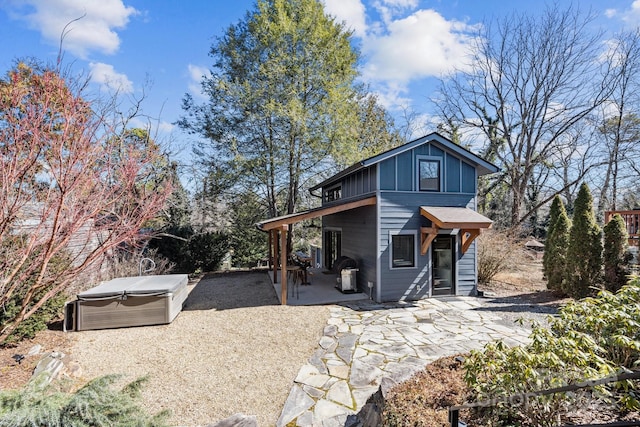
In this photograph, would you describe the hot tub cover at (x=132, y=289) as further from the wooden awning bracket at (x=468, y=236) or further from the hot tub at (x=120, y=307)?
the wooden awning bracket at (x=468, y=236)

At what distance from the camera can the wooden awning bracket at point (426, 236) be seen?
26.9 feet

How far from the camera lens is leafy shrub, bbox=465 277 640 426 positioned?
2178mm

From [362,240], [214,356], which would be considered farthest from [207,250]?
[214,356]

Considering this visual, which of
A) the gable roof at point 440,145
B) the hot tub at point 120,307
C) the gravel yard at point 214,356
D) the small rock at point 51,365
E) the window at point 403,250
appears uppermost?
the gable roof at point 440,145

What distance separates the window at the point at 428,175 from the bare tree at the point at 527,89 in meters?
9.04

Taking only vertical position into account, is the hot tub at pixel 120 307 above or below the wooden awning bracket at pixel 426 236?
below

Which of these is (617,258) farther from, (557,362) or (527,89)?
(527,89)

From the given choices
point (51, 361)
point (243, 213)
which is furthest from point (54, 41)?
point (243, 213)

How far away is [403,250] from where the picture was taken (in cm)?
883

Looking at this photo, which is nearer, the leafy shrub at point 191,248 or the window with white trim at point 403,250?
the window with white trim at point 403,250

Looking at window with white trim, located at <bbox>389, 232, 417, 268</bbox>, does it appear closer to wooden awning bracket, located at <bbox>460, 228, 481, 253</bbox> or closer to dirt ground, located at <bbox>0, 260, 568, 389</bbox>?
wooden awning bracket, located at <bbox>460, 228, 481, 253</bbox>

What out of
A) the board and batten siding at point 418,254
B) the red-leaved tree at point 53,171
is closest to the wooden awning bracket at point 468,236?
the board and batten siding at point 418,254

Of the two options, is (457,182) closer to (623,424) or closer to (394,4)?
(394,4)

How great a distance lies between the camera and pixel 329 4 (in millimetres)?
14383
